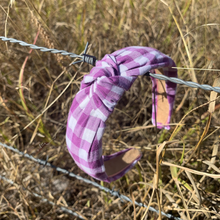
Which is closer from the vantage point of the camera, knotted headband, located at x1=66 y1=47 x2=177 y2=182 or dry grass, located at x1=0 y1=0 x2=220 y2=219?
knotted headband, located at x1=66 y1=47 x2=177 y2=182

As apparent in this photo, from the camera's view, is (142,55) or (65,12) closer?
(142,55)

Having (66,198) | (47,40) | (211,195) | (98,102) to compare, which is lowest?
(66,198)

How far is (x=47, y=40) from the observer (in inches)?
21.2

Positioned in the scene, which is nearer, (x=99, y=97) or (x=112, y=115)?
(x=99, y=97)

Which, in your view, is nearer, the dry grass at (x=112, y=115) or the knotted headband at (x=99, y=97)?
the knotted headband at (x=99, y=97)

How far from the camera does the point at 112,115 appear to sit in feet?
2.93

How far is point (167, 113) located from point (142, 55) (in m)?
0.33

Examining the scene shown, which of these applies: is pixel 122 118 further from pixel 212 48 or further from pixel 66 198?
pixel 212 48

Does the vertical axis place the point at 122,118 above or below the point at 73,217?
above

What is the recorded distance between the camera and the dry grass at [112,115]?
2.23 ft

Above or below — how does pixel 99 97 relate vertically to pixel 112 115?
above

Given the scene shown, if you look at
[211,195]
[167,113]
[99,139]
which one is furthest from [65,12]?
[211,195]

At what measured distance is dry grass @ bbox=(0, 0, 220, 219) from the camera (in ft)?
2.23

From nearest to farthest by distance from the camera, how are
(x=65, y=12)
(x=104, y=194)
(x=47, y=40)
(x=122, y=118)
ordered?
(x=47, y=40) < (x=104, y=194) < (x=122, y=118) < (x=65, y=12)
